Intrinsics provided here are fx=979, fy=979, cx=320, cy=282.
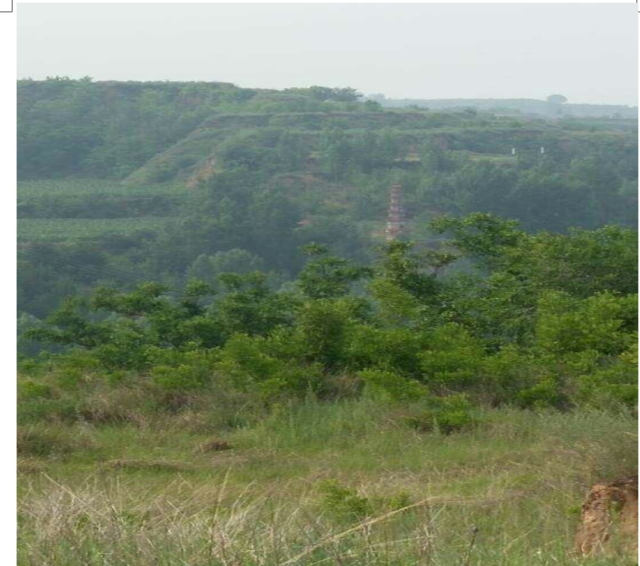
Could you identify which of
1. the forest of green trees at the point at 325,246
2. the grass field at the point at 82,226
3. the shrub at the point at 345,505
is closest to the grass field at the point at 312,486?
the shrub at the point at 345,505

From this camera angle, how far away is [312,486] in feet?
Answer: 15.1

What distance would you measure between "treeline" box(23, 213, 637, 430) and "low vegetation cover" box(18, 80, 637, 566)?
0.07 feet

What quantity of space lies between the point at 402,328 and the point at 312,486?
2510 millimetres

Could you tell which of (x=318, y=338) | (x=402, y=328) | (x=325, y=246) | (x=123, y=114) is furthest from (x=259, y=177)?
(x=318, y=338)

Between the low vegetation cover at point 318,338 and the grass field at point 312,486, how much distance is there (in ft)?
0.05

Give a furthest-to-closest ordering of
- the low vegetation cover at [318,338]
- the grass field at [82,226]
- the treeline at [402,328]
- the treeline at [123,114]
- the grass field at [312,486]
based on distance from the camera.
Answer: the grass field at [82,226]
the treeline at [123,114]
the treeline at [402,328]
the low vegetation cover at [318,338]
the grass field at [312,486]

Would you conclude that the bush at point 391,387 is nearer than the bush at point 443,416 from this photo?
No

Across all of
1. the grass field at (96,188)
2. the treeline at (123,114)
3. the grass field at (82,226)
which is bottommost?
the grass field at (82,226)

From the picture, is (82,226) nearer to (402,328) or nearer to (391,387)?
(402,328)

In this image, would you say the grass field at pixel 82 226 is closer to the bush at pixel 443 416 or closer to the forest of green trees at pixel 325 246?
the forest of green trees at pixel 325 246

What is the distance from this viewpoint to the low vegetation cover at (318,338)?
2975 mm

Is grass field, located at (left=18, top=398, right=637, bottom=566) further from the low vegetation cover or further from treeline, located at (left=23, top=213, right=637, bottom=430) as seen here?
treeline, located at (left=23, top=213, right=637, bottom=430)
